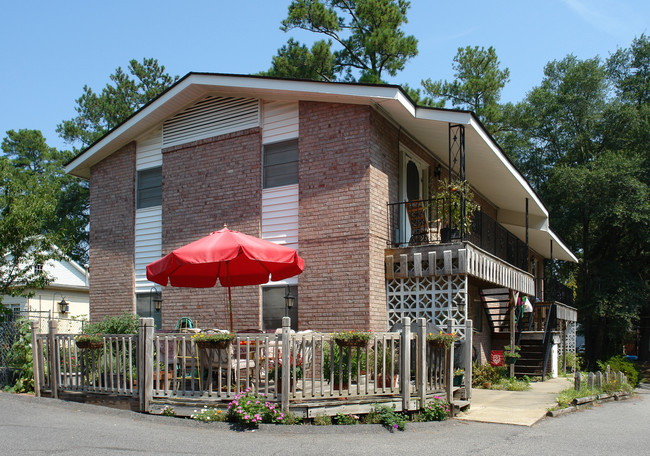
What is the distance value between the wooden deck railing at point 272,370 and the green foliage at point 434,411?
0.41 ft

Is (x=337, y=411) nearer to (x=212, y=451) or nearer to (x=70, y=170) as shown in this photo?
(x=212, y=451)

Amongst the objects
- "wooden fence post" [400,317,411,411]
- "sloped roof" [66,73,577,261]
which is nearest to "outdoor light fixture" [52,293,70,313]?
"sloped roof" [66,73,577,261]

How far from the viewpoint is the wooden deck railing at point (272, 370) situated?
848 cm

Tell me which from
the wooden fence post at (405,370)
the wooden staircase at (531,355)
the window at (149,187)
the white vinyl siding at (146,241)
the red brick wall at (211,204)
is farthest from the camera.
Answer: the wooden staircase at (531,355)

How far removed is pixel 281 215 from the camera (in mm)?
13625

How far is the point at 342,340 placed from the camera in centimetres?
854

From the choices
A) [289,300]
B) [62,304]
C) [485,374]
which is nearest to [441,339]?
[289,300]

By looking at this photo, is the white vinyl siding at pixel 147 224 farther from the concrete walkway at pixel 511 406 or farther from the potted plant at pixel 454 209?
the concrete walkway at pixel 511 406

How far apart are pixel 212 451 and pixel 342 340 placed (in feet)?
7.99

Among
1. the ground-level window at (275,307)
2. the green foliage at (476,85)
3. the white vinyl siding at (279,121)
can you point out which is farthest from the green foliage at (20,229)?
the green foliage at (476,85)

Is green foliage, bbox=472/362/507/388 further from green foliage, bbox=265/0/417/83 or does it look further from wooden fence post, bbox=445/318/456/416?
green foliage, bbox=265/0/417/83

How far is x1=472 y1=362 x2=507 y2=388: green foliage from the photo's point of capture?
14453 millimetres

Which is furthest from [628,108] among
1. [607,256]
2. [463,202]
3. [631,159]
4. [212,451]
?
[212,451]

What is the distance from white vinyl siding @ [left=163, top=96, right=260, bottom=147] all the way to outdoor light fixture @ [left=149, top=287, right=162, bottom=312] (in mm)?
3693
